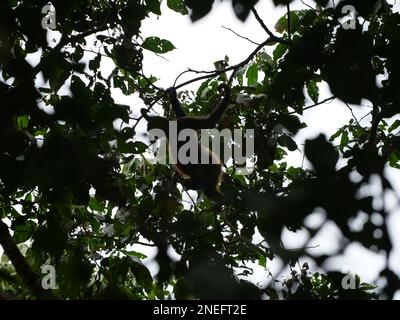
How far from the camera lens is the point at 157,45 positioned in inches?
162

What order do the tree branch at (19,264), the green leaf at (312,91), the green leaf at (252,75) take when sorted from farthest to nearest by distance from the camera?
1. the green leaf at (252,75)
2. the green leaf at (312,91)
3. the tree branch at (19,264)

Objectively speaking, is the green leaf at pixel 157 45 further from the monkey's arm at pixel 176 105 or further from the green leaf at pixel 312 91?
the green leaf at pixel 312 91

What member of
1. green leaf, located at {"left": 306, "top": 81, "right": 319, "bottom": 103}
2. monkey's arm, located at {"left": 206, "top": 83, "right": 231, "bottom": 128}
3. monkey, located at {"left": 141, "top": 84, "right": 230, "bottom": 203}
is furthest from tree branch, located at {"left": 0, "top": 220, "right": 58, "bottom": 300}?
green leaf, located at {"left": 306, "top": 81, "right": 319, "bottom": 103}

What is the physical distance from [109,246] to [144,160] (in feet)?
3.00

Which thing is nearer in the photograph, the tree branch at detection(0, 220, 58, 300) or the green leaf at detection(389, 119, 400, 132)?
the tree branch at detection(0, 220, 58, 300)

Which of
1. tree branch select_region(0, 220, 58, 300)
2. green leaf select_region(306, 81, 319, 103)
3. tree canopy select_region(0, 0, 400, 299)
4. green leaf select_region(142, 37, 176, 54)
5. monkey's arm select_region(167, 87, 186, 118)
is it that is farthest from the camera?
monkey's arm select_region(167, 87, 186, 118)

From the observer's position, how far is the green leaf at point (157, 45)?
409 cm

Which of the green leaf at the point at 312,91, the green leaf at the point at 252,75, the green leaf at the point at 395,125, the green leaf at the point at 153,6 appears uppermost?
the green leaf at the point at 153,6

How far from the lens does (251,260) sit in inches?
164

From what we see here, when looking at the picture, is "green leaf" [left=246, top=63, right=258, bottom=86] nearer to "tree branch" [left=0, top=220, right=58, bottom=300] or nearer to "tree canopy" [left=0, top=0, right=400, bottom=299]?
"tree canopy" [left=0, top=0, right=400, bottom=299]

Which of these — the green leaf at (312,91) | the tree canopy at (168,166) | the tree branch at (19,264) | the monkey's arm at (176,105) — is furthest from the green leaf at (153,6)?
the tree branch at (19,264)

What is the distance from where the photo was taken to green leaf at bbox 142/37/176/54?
161 inches

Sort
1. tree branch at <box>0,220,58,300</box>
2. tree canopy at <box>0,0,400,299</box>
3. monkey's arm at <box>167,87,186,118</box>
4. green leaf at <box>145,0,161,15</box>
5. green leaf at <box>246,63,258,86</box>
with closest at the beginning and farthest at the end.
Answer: tree canopy at <box>0,0,400,299</box>
tree branch at <box>0,220,58,300</box>
green leaf at <box>145,0,161,15</box>
green leaf at <box>246,63,258,86</box>
monkey's arm at <box>167,87,186,118</box>
